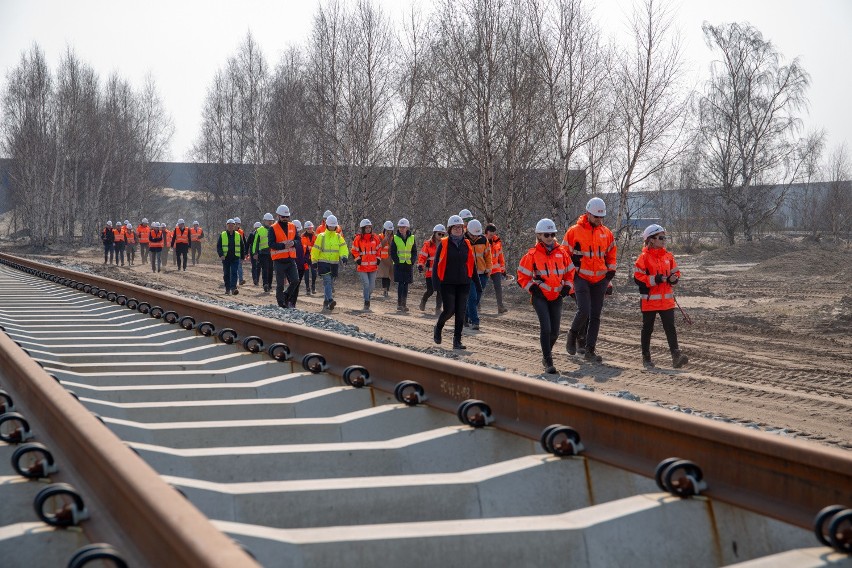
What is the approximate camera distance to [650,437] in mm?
3535

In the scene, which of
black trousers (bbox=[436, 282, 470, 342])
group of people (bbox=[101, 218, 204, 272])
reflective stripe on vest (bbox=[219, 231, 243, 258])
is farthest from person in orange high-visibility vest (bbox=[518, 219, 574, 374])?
group of people (bbox=[101, 218, 204, 272])

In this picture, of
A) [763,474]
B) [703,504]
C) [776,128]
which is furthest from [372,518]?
[776,128]

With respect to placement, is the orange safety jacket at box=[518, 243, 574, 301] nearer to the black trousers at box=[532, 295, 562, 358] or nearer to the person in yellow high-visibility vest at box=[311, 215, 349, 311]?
the black trousers at box=[532, 295, 562, 358]

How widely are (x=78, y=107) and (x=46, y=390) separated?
2550 inches

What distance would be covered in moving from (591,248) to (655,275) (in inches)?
32.4

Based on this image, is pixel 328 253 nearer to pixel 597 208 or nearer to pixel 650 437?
pixel 597 208

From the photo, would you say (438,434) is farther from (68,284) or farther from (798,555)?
(68,284)

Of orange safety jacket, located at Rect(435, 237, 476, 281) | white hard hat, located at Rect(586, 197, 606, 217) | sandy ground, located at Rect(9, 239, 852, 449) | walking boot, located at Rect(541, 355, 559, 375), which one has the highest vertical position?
white hard hat, located at Rect(586, 197, 606, 217)

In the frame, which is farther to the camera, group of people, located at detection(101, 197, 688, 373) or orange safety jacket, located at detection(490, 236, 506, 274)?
orange safety jacket, located at detection(490, 236, 506, 274)

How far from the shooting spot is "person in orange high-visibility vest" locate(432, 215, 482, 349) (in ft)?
40.3

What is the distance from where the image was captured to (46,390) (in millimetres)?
3939

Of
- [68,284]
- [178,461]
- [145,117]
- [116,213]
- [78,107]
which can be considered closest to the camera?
[178,461]

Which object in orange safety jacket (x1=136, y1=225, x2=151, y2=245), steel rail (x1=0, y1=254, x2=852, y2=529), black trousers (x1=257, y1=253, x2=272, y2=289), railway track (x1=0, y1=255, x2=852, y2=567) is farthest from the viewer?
orange safety jacket (x1=136, y1=225, x2=151, y2=245)

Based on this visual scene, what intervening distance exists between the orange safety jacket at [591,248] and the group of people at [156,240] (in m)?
23.2
